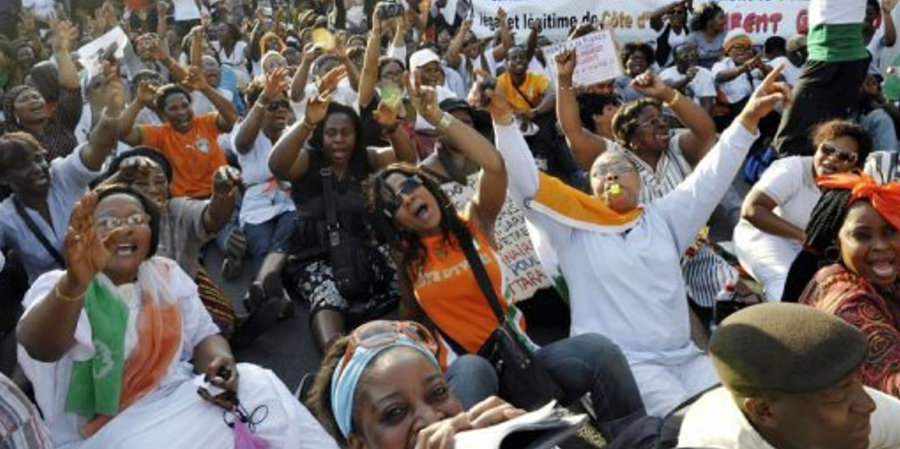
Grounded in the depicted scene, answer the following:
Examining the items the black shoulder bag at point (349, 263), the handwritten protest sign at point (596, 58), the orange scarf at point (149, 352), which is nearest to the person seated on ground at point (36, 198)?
the black shoulder bag at point (349, 263)

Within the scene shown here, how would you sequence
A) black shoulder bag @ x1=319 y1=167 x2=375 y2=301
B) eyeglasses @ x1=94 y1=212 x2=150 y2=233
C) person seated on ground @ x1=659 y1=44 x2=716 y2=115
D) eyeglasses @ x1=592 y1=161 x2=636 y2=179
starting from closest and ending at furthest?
eyeglasses @ x1=94 y1=212 x2=150 y2=233 < eyeglasses @ x1=592 y1=161 x2=636 y2=179 < black shoulder bag @ x1=319 y1=167 x2=375 y2=301 < person seated on ground @ x1=659 y1=44 x2=716 y2=115

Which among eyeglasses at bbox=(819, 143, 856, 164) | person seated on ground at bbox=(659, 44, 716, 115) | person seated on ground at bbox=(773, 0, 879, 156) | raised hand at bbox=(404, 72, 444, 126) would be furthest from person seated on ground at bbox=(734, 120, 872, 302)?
person seated on ground at bbox=(659, 44, 716, 115)

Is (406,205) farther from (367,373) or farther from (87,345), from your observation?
(367,373)

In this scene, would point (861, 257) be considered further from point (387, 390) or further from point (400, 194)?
point (400, 194)

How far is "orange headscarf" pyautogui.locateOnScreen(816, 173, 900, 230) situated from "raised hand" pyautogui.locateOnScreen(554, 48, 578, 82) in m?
1.66

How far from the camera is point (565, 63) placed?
4273mm

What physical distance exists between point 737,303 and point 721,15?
5442 mm

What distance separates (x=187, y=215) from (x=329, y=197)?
73 cm

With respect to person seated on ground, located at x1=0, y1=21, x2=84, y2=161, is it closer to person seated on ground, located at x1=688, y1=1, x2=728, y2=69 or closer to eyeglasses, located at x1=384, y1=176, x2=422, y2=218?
eyeglasses, located at x1=384, y1=176, x2=422, y2=218

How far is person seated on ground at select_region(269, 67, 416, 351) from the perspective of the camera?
14.4ft

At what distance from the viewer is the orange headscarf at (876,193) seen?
8.66 ft

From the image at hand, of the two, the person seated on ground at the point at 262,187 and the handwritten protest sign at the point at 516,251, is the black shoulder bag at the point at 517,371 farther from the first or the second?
the person seated on ground at the point at 262,187

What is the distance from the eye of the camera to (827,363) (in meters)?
1.65

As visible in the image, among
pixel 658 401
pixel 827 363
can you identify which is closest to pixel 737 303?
pixel 658 401
